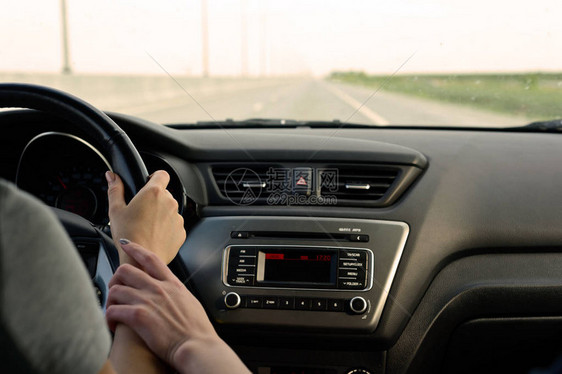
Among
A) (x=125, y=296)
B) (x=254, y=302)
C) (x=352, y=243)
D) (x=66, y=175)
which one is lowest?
(x=254, y=302)

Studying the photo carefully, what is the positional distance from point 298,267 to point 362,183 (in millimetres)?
572

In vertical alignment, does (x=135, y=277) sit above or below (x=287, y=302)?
above

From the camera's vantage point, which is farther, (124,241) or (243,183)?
(243,183)

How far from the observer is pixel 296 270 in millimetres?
2975

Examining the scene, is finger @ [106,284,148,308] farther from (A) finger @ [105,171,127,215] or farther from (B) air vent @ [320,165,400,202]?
(B) air vent @ [320,165,400,202]

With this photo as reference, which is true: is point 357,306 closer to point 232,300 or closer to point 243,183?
point 232,300

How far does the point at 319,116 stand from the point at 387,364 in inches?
69.7

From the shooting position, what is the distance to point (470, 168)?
327cm

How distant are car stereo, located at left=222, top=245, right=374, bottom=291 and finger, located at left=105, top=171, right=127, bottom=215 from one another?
128cm

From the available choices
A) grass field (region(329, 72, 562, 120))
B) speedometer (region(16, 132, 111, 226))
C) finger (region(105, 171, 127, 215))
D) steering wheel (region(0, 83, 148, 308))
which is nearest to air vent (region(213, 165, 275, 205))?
speedometer (region(16, 132, 111, 226))

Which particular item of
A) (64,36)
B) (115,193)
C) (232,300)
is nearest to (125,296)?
(115,193)

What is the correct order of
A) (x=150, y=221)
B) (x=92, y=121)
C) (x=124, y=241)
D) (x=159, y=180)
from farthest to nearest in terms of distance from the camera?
(x=92, y=121) → (x=159, y=180) → (x=150, y=221) → (x=124, y=241)

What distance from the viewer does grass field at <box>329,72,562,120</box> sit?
362 centimetres

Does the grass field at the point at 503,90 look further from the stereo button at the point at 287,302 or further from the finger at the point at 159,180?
the finger at the point at 159,180
